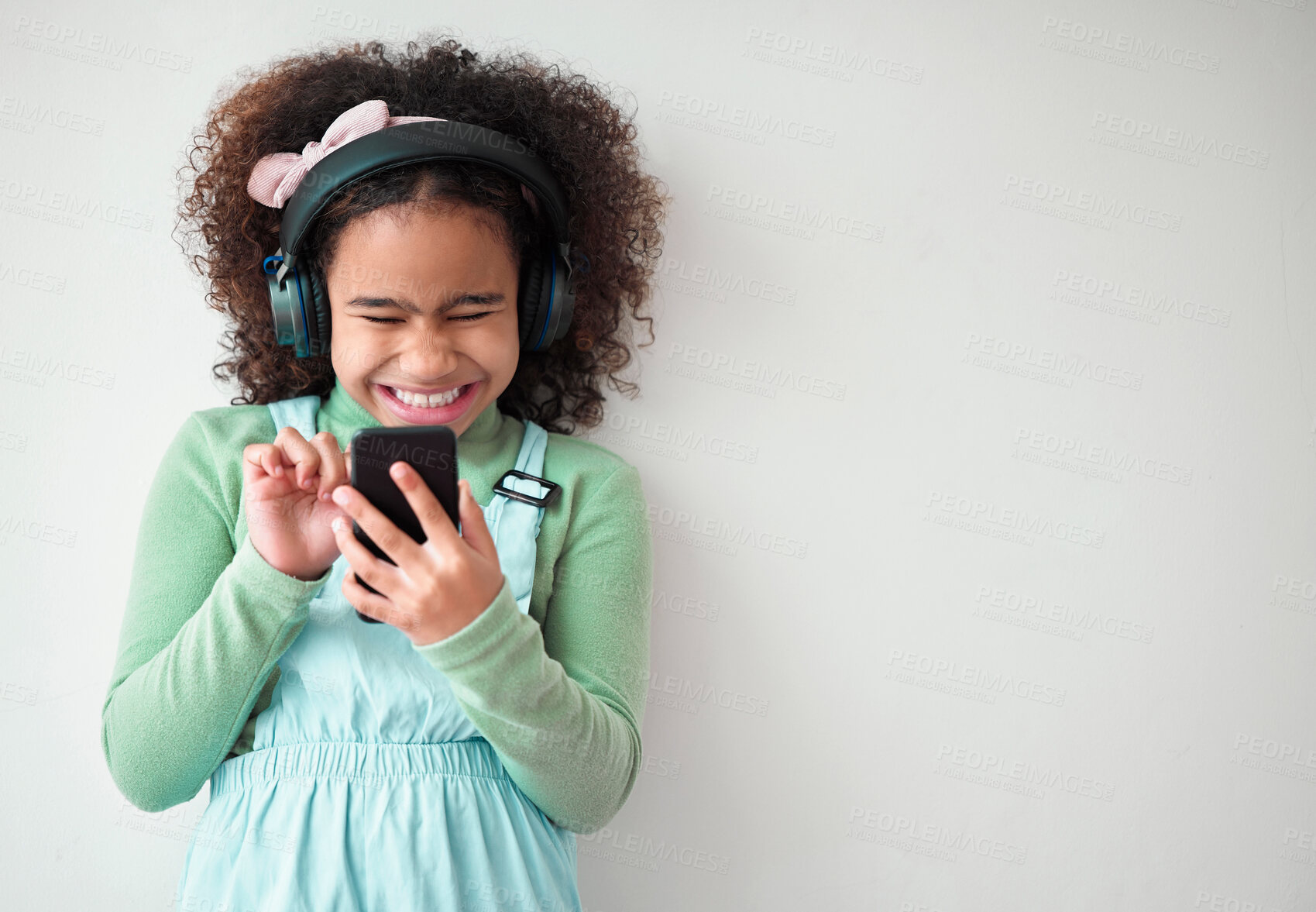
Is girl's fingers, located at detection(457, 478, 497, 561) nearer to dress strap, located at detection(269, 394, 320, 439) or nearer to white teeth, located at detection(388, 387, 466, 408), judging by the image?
white teeth, located at detection(388, 387, 466, 408)

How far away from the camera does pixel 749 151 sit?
158cm

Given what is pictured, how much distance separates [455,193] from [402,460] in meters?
0.40

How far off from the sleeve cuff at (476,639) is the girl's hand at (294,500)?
0.20m

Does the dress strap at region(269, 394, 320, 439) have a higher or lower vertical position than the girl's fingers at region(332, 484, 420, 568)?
higher

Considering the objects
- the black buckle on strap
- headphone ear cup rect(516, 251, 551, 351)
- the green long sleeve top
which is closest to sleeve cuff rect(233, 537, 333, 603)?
the green long sleeve top

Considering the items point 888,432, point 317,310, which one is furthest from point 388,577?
point 888,432

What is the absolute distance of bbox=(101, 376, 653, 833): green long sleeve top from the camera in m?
1.09

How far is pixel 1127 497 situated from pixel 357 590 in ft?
4.37

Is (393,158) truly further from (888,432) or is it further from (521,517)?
(888,432)

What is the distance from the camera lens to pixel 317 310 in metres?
1.26

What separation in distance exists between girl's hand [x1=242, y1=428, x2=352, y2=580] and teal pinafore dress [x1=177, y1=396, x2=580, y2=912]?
124 mm

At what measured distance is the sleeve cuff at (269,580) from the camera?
3.57 feet

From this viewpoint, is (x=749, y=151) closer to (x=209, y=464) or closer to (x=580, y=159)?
(x=580, y=159)

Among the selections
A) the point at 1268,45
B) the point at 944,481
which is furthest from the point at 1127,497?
the point at 1268,45
